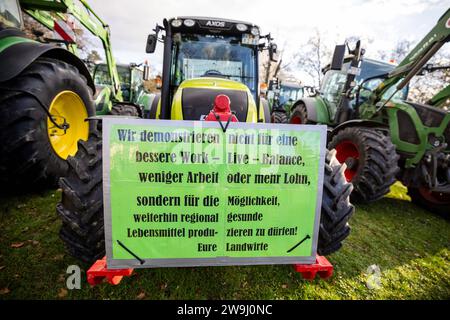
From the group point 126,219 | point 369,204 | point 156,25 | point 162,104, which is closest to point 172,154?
point 126,219

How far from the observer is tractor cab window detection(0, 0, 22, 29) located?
114 inches

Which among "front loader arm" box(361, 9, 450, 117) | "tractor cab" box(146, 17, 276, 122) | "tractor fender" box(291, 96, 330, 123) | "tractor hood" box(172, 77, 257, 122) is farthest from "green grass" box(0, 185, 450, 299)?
"tractor fender" box(291, 96, 330, 123)

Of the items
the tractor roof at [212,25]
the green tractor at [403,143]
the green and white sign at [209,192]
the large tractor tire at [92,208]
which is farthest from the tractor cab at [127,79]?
the green and white sign at [209,192]

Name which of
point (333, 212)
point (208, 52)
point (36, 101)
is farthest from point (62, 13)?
point (333, 212)

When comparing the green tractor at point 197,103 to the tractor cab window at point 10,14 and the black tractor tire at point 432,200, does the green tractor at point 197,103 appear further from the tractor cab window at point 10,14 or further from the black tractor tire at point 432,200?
the black tractor tire at point 432,200

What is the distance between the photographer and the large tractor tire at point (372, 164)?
3562 mm

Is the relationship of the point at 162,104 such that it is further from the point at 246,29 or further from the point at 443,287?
the point at 443,287

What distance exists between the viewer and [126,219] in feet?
4.86

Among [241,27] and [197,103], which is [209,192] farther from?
[241,27]

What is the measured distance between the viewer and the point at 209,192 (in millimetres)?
1526

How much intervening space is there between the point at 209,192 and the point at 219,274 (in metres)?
1.07

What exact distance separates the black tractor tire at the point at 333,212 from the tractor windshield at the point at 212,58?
2.03 meters

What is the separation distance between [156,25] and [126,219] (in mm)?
2942

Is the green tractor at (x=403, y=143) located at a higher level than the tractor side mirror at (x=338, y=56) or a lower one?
lower
